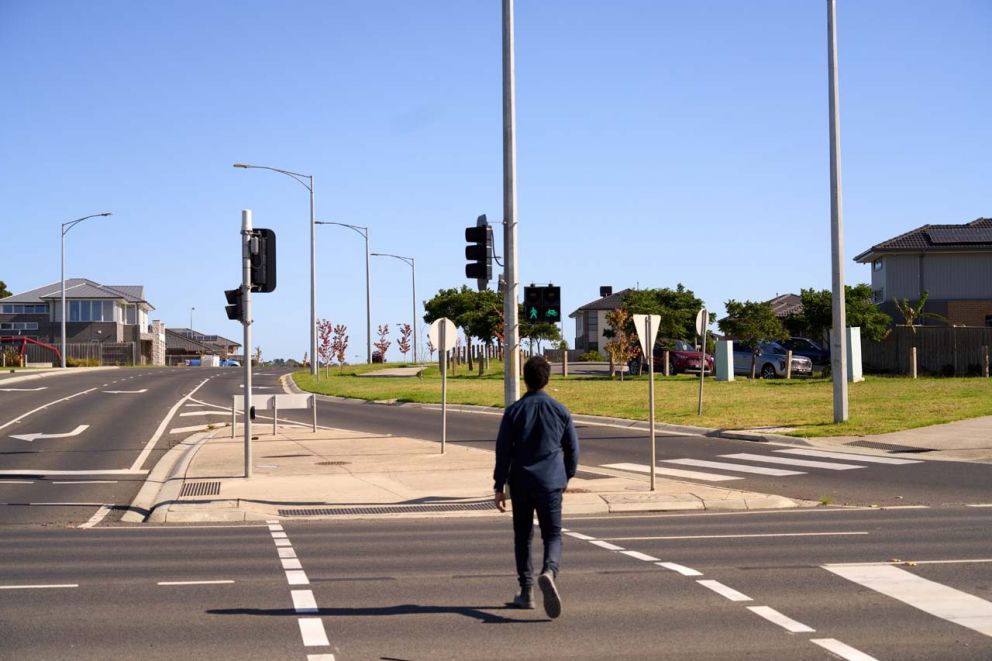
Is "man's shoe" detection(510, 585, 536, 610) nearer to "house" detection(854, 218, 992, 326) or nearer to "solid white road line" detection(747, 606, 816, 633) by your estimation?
"solid white road line" detection(747, 606, 816, 633)

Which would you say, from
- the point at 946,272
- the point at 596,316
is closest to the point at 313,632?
the point at 946,272

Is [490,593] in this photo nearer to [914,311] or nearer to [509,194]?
[509,194]

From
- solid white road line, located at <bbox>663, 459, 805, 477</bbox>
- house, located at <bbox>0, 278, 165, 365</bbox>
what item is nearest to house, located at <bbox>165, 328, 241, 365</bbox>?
house, located at <bbox>0, 278, 165, 365</bbox>

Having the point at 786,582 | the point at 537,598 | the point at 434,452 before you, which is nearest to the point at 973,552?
the point at 786,582

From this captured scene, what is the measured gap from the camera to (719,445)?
2278 cm

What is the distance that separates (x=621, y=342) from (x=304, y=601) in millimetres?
39890

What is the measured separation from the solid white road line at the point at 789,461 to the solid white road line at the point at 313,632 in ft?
43.1

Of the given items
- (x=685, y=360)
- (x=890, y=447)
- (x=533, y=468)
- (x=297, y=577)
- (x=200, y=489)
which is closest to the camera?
(x=533, y=468)

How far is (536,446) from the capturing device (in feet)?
26.4

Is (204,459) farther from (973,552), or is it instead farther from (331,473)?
(973,552)

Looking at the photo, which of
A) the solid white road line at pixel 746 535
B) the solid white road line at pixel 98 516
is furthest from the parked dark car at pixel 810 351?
the solid white road line at pixel 98 516

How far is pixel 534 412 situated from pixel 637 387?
33049 millimetres

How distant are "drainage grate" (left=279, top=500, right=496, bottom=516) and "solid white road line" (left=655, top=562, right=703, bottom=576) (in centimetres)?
534

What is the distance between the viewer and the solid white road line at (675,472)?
17.7 m
